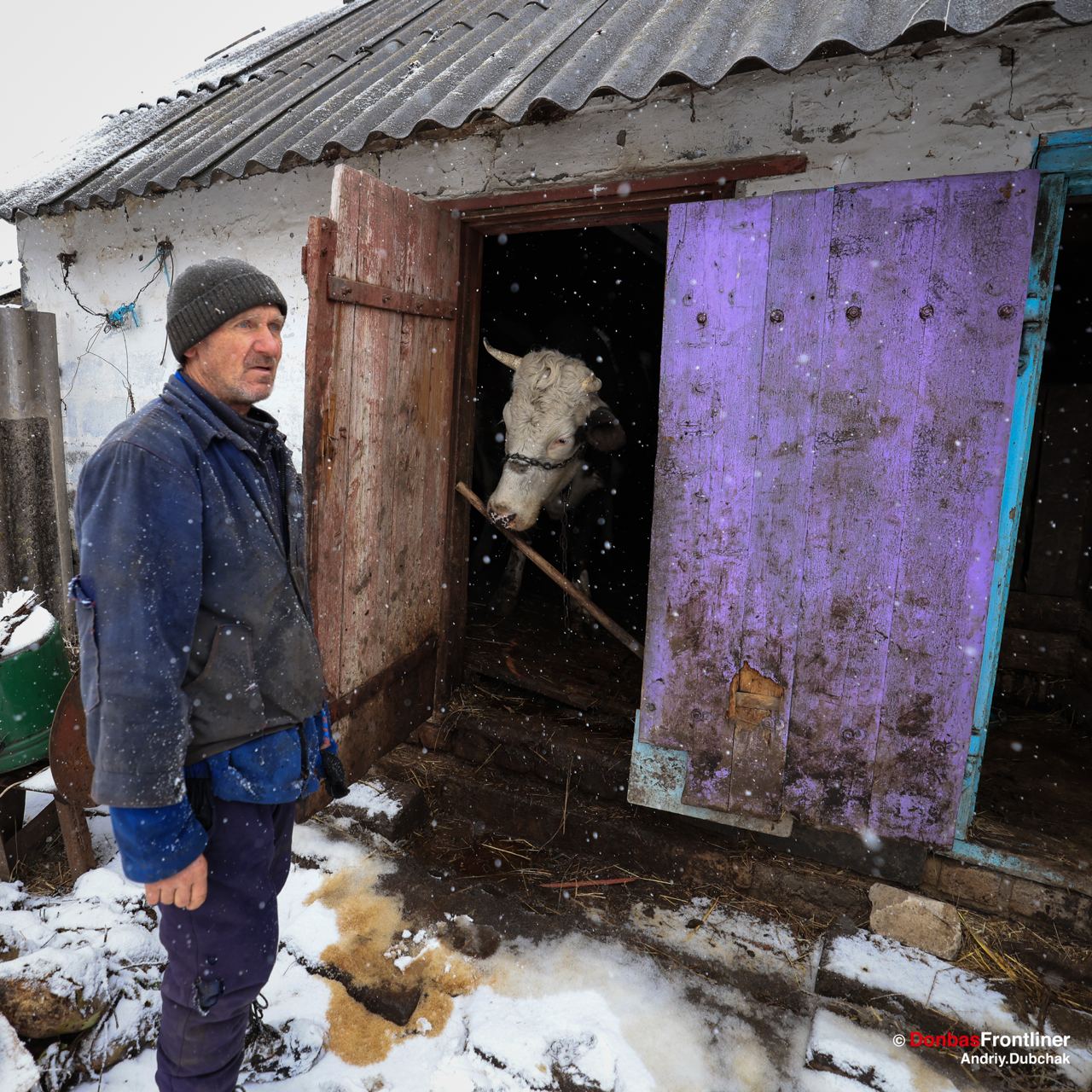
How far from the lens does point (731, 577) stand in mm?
2959

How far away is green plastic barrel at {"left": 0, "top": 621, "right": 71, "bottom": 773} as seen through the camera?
3150mm

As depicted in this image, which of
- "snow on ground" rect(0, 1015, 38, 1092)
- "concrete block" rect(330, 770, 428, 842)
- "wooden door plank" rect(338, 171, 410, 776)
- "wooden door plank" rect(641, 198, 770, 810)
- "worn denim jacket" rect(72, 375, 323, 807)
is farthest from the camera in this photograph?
"concrete block" rect(330, 770, 428, 842)

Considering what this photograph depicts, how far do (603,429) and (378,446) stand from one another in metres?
1.69

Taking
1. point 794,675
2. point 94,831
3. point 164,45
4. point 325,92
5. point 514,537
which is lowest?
point 94,831

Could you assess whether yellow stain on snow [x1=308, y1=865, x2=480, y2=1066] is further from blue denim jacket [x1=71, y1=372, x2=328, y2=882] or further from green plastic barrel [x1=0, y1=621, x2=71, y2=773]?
green plastic barrel [x1=0, y1=621, x2=71, y2=773]

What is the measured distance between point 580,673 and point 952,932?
2345 millimetres

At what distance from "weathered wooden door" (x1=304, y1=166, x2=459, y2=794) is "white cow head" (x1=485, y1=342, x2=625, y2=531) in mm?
457

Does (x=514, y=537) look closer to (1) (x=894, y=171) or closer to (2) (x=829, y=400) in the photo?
(2) (x=829, y=400)

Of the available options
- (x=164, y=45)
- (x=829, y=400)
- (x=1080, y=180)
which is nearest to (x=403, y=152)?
(x=829, y=400)

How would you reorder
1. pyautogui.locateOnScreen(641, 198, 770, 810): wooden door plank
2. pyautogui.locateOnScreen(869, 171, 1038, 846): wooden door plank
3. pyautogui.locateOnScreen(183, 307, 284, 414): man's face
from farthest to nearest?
1. pyautogui.locateOnScreen(641, 198, 770, 810): wooden door plank
2. pyautogui.locateOnScreen(869, 171, 1038, 846): wooden door plank
3. pyautogui.locateOnScreen(183, 307, 284, 414): man's face

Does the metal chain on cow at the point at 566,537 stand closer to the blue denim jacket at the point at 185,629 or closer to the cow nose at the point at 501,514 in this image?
the cow nose at the point at 501,514

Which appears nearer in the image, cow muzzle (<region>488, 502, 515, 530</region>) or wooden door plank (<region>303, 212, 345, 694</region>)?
wooden door plank (<region>303, 212, 345, 694</region>)

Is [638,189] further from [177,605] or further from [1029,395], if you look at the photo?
[177,605]

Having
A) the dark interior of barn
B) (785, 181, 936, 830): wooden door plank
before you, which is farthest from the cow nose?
the dark interior of barn
